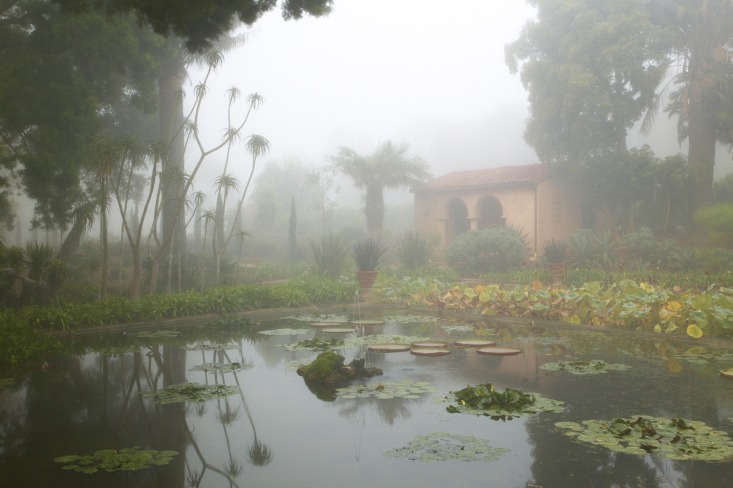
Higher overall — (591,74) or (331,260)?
(591,74)

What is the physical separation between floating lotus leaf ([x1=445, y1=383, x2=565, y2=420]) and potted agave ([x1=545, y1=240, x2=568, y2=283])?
1147cm

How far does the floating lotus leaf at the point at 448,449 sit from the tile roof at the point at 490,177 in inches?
830

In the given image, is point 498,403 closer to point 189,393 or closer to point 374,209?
point 189,393

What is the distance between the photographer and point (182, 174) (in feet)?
43.2

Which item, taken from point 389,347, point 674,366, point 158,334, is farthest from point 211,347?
point 674,366

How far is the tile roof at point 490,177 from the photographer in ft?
80.9

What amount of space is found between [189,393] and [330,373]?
4.45 ft

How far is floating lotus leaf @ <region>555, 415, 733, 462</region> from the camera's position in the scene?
12.0 ft

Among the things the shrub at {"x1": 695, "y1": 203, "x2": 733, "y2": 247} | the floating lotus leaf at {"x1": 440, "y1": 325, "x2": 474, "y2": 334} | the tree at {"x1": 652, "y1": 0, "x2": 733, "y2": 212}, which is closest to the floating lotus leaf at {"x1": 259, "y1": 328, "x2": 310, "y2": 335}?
the floating lotus leaf at {"x1": 440, "y1": 325, "x2": 474, "y2": 334}

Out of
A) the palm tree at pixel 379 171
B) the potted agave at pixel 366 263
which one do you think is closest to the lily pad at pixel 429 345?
the potted agave at pixel 366 263

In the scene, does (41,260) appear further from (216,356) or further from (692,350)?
(692,350)

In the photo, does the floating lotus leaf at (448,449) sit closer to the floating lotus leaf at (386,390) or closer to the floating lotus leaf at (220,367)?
the floating lotus leaf at (386,390)

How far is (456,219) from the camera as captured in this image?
28.8 meters

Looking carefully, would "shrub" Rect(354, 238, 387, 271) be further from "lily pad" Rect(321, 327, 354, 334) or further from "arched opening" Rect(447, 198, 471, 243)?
"arched opening" Rect(447, 198, 471, 243)
